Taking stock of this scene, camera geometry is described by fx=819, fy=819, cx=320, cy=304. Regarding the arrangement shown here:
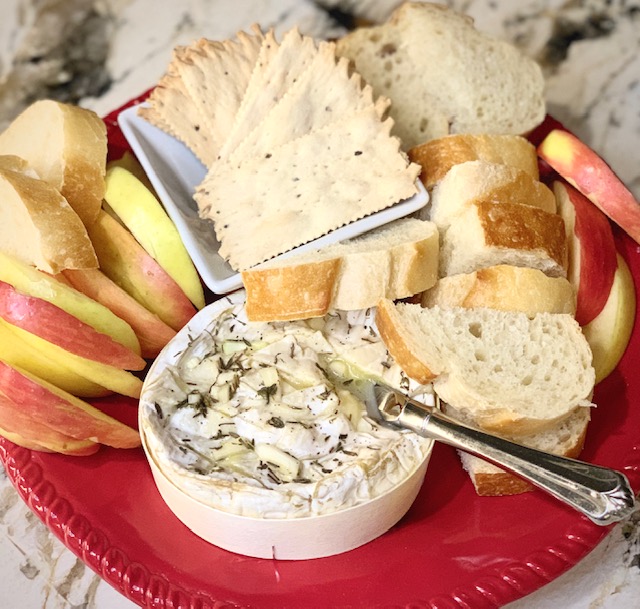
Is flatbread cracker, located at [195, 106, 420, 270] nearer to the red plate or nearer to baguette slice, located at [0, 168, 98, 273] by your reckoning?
baguette slice, located at [0, 168, 98, 273]

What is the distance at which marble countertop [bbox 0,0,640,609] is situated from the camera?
3.23 m

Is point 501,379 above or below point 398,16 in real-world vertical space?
below

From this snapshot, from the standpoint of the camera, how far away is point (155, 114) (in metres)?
2.54

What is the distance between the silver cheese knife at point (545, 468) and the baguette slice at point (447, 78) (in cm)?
111

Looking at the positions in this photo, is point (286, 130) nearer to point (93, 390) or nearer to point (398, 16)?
point (398, 16)

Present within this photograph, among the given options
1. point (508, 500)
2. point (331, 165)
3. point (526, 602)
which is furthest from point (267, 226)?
point (526, 602)

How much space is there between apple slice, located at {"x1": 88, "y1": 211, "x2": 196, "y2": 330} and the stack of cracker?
188 mm

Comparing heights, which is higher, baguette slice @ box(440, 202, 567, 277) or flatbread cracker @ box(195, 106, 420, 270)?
flatbread cracker @ box(195, 106, 420, 270)

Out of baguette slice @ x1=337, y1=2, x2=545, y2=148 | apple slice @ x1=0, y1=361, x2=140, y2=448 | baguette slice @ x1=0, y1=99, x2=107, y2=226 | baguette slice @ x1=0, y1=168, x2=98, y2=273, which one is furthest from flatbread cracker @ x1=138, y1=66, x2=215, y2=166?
apple slice @ x1=0, y1=361, x2=140, y2=448

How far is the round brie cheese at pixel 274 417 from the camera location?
5.79 ft

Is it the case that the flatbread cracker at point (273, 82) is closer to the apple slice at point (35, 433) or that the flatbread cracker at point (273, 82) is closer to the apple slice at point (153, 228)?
the apple slice at point (153, 228)

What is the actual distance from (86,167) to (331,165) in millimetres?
674

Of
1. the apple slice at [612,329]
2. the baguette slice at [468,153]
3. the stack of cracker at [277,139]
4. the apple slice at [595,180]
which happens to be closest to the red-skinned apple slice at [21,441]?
the stack of cracker at [277,139]

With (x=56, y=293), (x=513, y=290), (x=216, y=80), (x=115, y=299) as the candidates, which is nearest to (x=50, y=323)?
(x=56, y=293)
